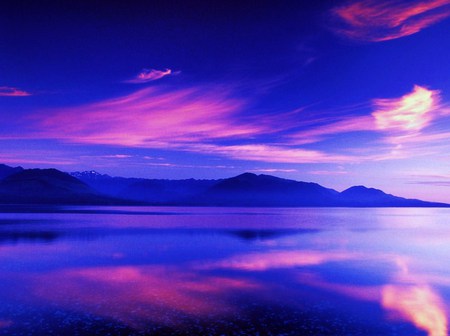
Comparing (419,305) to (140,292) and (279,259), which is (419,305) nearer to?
(140,292)

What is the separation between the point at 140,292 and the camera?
1898 cm

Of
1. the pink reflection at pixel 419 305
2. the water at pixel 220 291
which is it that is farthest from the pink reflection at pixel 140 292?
the pink reflection at pixel 419 305

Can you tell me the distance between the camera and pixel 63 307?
1608 centimetres

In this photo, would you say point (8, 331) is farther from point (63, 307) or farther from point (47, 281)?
point (47, 281)

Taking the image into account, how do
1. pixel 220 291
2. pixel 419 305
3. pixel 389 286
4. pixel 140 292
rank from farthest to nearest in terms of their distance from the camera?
1. pixel 389 286
2. pixel 220 291
3. pixel 140 292
4. pixel 419 305

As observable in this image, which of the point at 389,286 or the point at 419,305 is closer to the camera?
the point at 419,305

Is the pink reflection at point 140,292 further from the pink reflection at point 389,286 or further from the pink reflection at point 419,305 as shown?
the pink reflection at point 419,305

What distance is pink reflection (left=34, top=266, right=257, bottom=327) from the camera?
50.5 ft

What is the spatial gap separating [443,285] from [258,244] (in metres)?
20.6

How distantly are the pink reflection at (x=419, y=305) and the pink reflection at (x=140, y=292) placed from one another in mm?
6871

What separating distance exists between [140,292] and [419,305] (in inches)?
507

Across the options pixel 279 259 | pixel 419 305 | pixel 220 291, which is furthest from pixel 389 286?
pixel 279 259

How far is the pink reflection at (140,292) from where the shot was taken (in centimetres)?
1540

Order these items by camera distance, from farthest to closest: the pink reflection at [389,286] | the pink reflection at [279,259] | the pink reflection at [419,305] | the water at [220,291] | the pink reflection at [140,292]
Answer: the pink reflection at [279,259] < the pink reflection at [389,286] < the pink reflection at [140,292] < the pink reflection at [419,305] < the water at [220,291]
